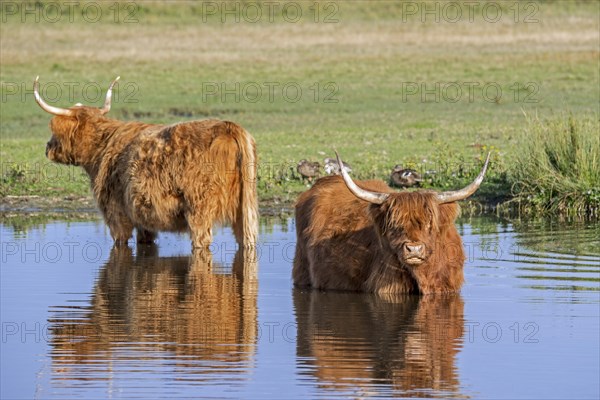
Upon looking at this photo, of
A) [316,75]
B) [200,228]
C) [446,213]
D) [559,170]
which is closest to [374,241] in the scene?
[446,213]

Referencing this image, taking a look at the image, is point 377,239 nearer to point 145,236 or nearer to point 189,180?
point 189,180

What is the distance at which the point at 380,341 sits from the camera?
23.2ft

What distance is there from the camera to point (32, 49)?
3406 centimetres

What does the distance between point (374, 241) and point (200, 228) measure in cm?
229

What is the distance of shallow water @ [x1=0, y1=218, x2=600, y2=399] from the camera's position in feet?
20.3

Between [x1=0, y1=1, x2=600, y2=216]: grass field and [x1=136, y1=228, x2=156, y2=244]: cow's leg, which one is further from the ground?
[x1=0, y1=1, x2=600, y2=216]: grass field

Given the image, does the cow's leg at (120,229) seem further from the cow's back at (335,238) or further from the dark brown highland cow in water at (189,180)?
the cow's back at (335,238)

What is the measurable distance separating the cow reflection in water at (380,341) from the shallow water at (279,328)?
0.04ft

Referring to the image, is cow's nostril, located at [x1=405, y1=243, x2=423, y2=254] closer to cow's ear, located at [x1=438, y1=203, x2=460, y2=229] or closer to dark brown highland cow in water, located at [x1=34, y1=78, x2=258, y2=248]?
cow's ear, located at [x1=438, y1=203, x2=460, y2=229]

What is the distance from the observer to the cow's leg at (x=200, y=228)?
1026cm

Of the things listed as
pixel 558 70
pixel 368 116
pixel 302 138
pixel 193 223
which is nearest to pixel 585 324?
pixel 193 223

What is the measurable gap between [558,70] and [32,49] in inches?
534

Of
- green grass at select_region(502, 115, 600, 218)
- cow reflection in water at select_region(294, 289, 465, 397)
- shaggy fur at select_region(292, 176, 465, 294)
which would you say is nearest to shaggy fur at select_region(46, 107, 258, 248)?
shaggy fur at select_region(292, 176, 465, 294)

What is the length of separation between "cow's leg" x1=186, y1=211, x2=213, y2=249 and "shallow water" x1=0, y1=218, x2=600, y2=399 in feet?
0.42
